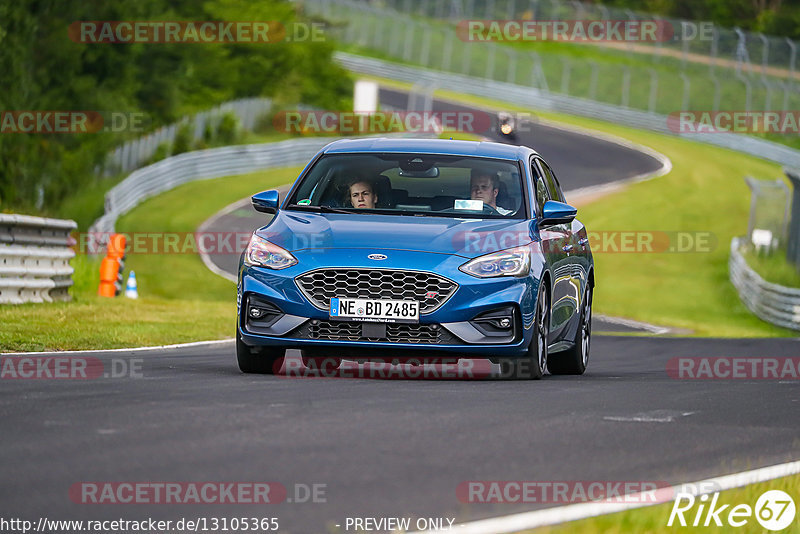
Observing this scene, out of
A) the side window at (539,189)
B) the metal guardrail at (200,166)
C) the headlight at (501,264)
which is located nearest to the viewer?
the headlight at (501,264)

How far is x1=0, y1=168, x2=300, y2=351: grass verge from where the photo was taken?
46.2 feet

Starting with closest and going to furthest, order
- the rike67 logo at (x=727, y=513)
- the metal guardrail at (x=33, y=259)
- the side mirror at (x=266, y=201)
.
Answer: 1. the rike67 logo at (x=727, y=513)
2. the side mirror at (x=266, y=201)
3. the metal guardrail at (x=33, y=259)

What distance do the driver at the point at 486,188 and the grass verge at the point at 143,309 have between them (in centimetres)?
392

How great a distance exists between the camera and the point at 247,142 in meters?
61.9

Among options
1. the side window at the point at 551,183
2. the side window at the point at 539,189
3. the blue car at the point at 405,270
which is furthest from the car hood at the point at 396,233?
the side window at the point at 551,183

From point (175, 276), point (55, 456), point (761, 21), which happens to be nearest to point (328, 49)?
point (761, 21)

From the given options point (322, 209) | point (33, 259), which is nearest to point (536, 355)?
point (322, 209)

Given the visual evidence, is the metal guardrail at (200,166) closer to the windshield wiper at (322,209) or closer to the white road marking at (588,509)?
the windshield wiper at (322,209)

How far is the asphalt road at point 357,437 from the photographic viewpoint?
5.70 meters

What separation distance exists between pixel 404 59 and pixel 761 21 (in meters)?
24.1

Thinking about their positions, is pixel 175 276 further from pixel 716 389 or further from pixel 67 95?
pixel 716 389

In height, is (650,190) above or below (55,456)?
below

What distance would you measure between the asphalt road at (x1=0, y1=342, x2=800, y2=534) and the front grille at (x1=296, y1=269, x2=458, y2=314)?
58 centimetres

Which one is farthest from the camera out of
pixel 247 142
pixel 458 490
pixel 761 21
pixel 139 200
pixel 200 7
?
pixel 761 21
